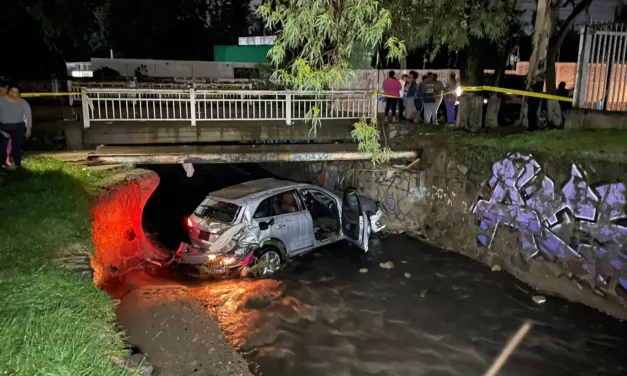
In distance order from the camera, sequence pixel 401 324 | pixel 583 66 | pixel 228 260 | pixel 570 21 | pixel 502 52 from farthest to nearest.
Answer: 1. pixel 502 52
2. pixel 570 21
3. pixel 583 66
4. pixel 228 260
5. pixel 401 324

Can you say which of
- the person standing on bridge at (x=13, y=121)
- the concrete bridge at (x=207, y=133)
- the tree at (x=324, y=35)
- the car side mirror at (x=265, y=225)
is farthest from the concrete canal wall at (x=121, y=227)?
the tree at (x=324, y=35)

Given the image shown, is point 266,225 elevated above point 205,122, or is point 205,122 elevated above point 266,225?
point 205,122

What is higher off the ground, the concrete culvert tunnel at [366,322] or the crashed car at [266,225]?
the crashed car at [266,225]

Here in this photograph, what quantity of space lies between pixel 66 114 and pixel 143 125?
3.92 meters

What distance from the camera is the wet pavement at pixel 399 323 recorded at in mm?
6496

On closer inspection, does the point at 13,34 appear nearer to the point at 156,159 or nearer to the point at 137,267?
the point at 156,159

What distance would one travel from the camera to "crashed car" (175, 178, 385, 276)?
8820 mm

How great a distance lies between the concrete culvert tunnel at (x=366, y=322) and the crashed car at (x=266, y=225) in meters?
0.41

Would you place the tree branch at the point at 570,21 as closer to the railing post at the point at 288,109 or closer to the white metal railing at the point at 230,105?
the white metal railing at the point at 230,105

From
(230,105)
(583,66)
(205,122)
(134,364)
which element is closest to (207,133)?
(205,122)

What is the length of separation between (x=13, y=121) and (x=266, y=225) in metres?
5.25

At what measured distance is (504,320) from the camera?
775cm

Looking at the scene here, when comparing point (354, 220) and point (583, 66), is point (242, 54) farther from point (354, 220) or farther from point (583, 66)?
point (583, 66)

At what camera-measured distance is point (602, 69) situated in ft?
32.7
